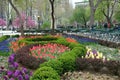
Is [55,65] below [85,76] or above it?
above

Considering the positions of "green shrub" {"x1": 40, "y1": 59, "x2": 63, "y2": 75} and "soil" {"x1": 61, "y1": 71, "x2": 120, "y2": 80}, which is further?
"soil" {"x1": 61, "y1": 71, "x2": 120, "y2": 80}

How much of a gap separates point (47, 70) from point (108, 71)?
2513 mm

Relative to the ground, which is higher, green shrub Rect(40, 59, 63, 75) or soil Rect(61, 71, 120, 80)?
green shrub Rect(40, 59, 63, 75)

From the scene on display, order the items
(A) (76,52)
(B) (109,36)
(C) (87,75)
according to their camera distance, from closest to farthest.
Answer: (C) (87,75) → (A) (76,52) → (B) (109,36)

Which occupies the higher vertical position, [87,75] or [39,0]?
[39,0]

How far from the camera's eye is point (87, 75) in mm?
8719

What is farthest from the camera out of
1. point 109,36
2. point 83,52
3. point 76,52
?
point 109,36

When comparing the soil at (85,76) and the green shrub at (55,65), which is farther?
the soil at (85,76)

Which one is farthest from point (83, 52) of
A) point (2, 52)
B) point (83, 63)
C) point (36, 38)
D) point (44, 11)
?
point (44, 11)

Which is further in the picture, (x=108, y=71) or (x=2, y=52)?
(x=2, y=52)

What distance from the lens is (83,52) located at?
12.4 meters

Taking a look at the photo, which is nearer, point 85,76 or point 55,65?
point 55,65

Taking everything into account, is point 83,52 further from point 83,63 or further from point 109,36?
point 109,36

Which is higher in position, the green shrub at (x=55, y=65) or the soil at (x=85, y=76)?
the green shrub at (x=55, y=65)
